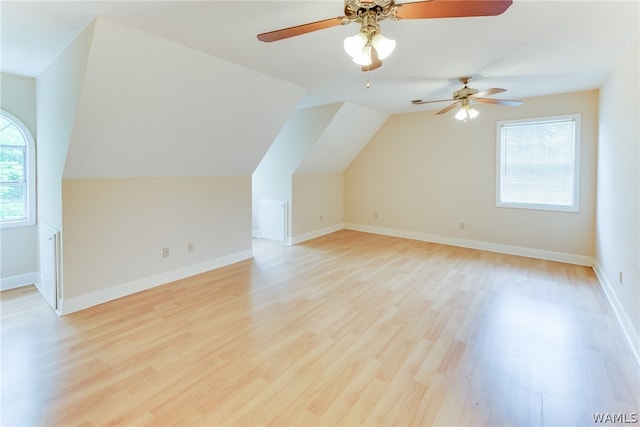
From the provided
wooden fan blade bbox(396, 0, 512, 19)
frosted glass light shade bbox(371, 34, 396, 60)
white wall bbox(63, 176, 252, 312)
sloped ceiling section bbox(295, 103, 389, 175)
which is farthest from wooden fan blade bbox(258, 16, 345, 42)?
sloped ceiling section bbox(295, 103, 389, 175)

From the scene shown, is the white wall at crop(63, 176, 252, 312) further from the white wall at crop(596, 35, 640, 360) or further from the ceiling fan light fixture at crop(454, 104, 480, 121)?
the white wall at crop(596, 35, 640, 360)

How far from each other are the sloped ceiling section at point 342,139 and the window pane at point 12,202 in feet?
12.3

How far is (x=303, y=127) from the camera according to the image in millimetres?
5473

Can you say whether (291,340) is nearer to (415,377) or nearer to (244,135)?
(415,377)

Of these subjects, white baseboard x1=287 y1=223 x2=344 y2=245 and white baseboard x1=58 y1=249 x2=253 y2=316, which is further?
white baseboard x1=287 y1=223 x2=344 y2=245

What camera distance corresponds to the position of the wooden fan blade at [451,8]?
4.61 feet

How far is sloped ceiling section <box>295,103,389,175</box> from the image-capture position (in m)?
5.28

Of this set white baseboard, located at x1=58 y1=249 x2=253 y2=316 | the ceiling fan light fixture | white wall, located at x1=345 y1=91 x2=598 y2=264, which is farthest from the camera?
white wall, located at x1=345 y1=91 x2=598 y2=264

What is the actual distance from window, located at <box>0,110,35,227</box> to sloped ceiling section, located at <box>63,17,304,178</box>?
3.95 feet

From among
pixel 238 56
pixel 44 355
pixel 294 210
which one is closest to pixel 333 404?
pixel 44 355

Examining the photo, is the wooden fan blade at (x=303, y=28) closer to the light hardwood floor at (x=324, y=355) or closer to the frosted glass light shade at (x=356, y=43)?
the frosted glass light shade at (x=356, y=43)

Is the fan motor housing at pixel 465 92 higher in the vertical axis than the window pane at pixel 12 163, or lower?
higher

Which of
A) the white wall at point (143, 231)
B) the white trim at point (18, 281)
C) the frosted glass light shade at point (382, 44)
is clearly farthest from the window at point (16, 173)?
the frosted glass light shade at point (382, 44)

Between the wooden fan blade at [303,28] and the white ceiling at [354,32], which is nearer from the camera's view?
the wooden fan blade at [303,28]
